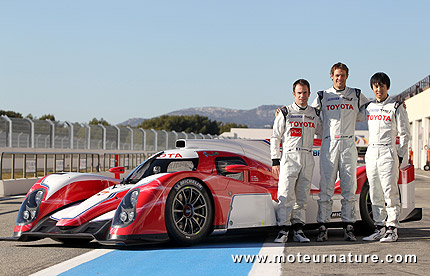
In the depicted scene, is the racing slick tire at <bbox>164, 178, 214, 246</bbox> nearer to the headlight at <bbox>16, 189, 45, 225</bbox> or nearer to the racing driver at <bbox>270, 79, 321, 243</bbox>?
the racing driver at <bbox>270, 79, 321, 243</bbox>

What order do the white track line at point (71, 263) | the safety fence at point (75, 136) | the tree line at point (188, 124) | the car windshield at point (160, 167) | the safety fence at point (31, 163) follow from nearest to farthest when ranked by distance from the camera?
the white track line at point (71, 263) < the car windshield at point (160, 167) < the safety fence at point (31, 163) < the safety fence at point (75, 136) < the tree line at point (188, 124)

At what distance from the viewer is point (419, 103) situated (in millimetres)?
59750

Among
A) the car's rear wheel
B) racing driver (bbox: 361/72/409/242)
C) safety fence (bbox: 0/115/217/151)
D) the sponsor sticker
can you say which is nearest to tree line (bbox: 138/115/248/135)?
safety fence (bbox: 0/115/217/151)

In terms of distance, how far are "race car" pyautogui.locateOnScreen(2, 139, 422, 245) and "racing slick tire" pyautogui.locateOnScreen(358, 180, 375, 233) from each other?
0.01 m

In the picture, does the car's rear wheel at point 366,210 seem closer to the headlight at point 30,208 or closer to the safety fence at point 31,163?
the headlight at point 30,208

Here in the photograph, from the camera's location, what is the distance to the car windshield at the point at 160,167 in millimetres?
8508

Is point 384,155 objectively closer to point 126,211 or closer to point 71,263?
point 126,211

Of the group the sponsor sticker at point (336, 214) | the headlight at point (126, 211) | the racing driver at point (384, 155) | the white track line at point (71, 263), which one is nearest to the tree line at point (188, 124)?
the sponsor sticker at point (336, 214)

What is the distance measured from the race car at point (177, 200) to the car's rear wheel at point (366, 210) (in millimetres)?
13

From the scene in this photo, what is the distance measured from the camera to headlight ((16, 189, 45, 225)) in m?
8.32

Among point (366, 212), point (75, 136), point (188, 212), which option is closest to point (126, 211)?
point (188, 212)

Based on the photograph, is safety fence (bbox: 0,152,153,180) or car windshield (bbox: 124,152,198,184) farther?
safety fence (bbox: 0,152,153,180)

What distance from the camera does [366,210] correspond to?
29.3ft

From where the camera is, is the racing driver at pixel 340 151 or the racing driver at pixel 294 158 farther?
the racing driver at pixel 340 151
